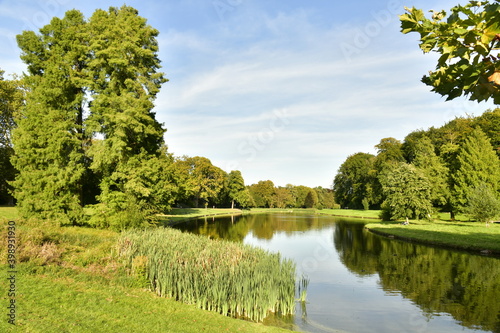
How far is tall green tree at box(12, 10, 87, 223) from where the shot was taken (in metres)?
21.2

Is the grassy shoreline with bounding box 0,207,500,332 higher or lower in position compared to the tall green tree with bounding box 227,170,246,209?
lower

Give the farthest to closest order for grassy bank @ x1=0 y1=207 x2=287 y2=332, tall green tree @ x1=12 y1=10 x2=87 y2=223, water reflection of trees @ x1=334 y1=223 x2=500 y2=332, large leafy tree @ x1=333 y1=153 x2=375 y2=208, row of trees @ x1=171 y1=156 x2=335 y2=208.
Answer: large leafy tree @ x1=333 y1=153 x2=375 y2=208 → row of trees @ x1=171 y1=156 x2=335 y2=208 → tall green tree @ x1=12 y1=10 x2=87 y2=223 → water reflection of trees @ x1=334 y1=223 x2=500 y2=332 → grassy bank @ x1=0 y1=207 x2=287 y2=332

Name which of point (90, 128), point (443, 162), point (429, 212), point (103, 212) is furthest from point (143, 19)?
point (443, 162)

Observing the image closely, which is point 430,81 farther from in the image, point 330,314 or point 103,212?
point 103,212

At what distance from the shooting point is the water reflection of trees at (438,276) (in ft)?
39.5

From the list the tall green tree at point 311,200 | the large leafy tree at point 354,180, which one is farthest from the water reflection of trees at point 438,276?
the tall green tree at point 311,200

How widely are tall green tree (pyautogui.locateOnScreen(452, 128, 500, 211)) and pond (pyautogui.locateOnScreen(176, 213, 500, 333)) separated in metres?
18.2

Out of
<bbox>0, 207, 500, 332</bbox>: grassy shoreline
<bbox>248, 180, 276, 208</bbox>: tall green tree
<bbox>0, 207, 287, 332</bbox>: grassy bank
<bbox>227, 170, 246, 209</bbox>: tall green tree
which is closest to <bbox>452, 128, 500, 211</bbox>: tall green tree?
<bbox>0, 207, 500, 332</bbox>: grassy shoreline

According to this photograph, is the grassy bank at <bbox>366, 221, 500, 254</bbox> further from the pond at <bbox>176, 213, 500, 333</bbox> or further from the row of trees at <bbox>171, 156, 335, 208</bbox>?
the row of trees at <bbox>171, 156, 335, 208</bbox>

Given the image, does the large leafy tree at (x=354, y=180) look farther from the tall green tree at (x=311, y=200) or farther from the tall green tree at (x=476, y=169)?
the tall green tree at (x=476, y=169)

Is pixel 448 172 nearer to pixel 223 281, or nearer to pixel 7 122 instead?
pixel 223 281

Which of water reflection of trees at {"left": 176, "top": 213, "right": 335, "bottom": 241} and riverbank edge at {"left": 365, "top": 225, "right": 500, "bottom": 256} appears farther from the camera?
water reflection of trees at {"left": 176, "top": 213, "right": 335, "bottom": 241}

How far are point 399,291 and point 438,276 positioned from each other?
12.3 feet

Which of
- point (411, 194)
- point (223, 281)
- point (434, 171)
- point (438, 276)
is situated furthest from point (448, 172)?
point (223, 281)
